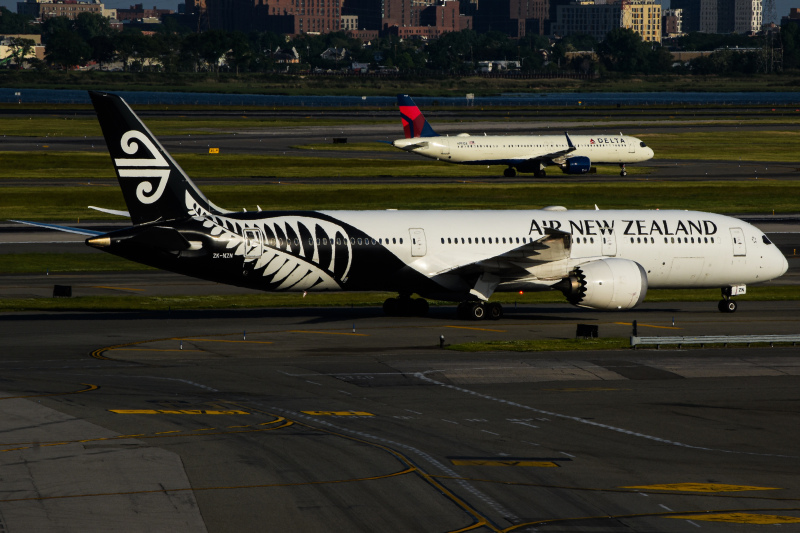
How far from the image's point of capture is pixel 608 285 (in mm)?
44812

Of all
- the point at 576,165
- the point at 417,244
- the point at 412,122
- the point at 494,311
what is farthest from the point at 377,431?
the point at 412,122

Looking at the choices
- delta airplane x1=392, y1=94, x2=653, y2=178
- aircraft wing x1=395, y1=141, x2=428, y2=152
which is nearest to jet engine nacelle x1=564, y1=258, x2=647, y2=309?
delta airplane x1=392, y1=94, x2=653, y2=178

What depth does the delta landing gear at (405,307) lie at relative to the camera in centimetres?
4791

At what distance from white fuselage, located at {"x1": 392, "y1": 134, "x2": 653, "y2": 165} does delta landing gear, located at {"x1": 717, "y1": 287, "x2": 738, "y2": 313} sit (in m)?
64.0

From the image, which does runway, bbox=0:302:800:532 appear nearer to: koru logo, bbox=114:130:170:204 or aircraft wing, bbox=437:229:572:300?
aircraft wing, bbox=437:229:572:300

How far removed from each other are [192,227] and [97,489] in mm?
21105

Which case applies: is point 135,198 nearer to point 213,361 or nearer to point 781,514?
point 213,361

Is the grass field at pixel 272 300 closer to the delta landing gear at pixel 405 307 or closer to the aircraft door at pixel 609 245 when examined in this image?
the delta landing gear at pixel 405 307

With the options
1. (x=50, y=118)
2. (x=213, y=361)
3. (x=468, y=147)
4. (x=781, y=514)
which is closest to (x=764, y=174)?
(x=468, y=147)

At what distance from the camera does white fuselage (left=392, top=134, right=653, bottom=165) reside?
113m

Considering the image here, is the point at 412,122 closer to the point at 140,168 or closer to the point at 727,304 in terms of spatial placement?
the point at 727,304

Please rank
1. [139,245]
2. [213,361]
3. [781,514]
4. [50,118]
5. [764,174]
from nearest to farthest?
1. [781,514]
2. [213,361]
3. [139,245]
4. [764,174]
5. [50,118]

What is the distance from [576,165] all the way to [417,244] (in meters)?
70.2

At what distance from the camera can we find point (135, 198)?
42.3m
